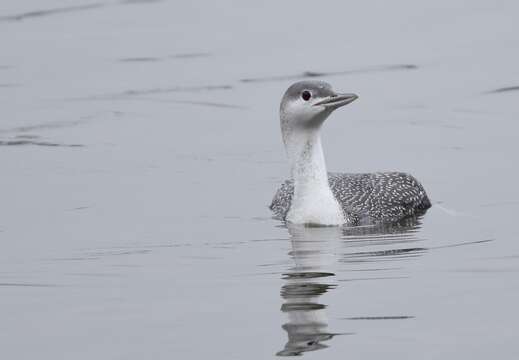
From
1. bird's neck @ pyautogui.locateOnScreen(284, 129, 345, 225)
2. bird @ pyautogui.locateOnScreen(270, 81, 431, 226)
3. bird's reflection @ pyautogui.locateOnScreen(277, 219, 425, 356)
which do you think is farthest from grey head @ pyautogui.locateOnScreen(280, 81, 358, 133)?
bird's reflection @ pyautogui.locateOnScreen(277, 219, 425, 356)

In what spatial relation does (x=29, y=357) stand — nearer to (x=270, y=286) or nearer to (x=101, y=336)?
(x=101, y=336)

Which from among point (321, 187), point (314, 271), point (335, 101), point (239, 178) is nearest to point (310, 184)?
point (321, 187)

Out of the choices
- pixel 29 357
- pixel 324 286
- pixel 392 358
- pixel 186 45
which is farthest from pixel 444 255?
pixel 186 45

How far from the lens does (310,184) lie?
1322cm

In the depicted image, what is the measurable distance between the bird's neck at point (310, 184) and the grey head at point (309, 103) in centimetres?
12

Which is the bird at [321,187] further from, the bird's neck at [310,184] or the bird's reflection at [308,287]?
the bird's reflection at [308,287]

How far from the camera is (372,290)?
31.1ft

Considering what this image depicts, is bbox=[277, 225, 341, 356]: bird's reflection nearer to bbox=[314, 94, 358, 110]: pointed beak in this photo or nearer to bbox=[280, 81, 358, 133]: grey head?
bbox=[280, 81, 358, 133]: grey head

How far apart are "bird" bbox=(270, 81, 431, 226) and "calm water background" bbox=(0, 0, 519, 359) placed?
24 centimetres

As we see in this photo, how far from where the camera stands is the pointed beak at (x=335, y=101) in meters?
12.4

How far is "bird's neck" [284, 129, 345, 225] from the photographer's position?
13.1 m

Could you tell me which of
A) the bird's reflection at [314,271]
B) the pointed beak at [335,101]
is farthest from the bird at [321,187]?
the bird's reflection at [314,271]

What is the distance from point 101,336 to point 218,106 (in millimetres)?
9957

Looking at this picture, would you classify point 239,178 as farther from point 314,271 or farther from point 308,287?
point 308,287
